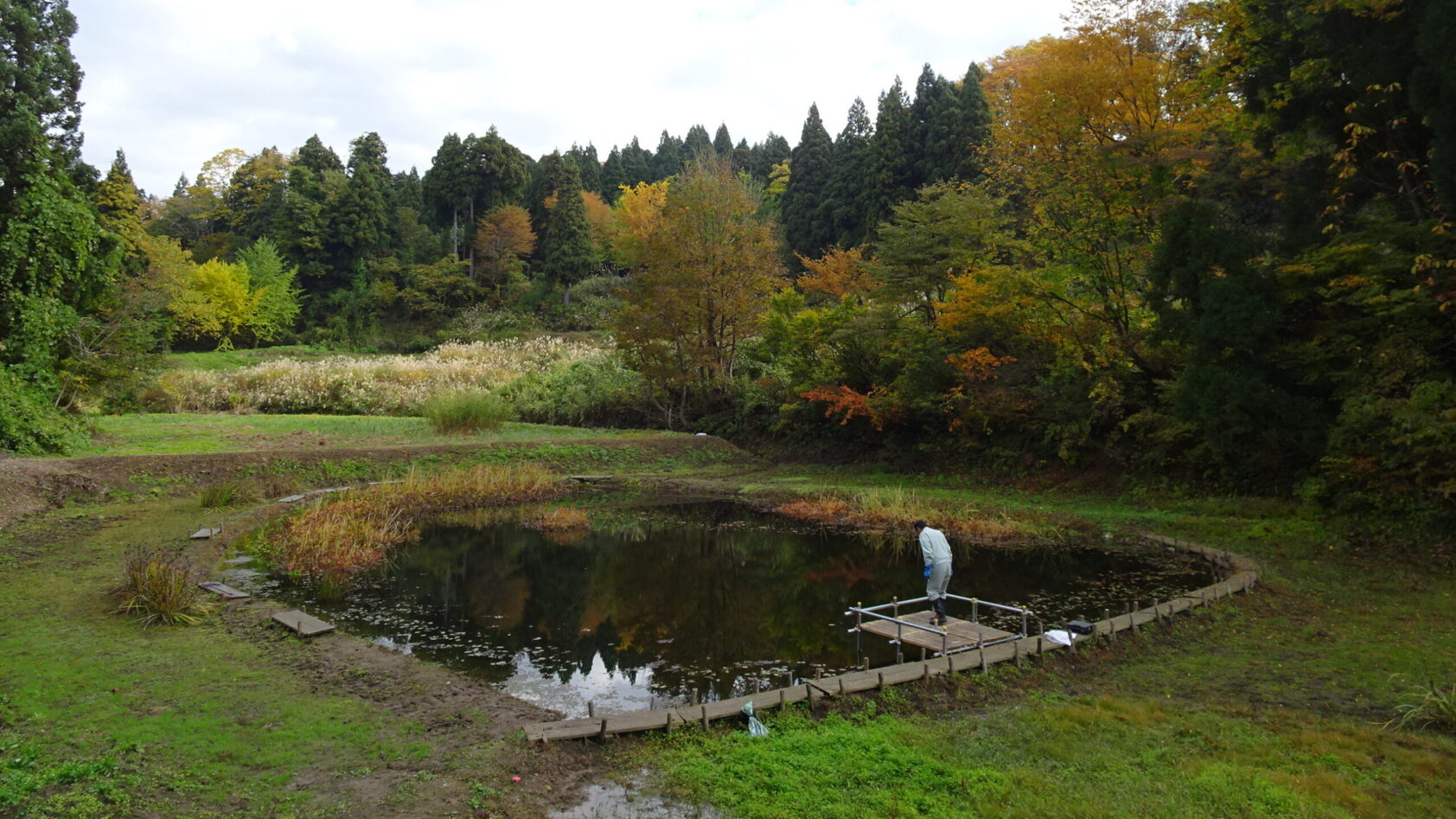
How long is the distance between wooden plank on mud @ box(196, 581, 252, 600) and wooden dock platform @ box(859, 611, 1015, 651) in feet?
23.2

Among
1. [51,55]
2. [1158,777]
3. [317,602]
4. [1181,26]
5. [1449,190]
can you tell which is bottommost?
[317,602]

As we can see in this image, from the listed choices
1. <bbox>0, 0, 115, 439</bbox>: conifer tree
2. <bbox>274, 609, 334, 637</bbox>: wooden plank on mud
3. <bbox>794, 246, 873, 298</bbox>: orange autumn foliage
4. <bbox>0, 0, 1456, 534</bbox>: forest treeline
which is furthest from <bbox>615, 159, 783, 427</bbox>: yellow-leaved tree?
<bbox>274, 609, 334, 637</bbox>: wooden plank on mud

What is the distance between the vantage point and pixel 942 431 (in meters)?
21.0

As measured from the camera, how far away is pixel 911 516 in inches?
606

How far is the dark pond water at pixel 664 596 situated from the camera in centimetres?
780

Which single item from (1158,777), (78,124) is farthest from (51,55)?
(1158,777)

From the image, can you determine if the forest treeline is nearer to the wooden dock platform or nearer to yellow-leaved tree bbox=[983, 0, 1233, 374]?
yellow-leaved tree bbox=[983, 0, 1233, 374]

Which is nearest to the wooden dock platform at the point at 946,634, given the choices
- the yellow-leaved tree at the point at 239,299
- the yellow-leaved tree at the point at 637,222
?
the yellow-leaved tree at the point at 637,222

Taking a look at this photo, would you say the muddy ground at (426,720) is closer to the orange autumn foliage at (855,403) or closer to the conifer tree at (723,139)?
the orange autumn foliage at (855,403)

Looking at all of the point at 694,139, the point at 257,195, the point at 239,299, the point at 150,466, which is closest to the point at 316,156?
the point at 257,195

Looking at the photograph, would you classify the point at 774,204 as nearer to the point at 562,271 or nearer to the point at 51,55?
the point at 562,271

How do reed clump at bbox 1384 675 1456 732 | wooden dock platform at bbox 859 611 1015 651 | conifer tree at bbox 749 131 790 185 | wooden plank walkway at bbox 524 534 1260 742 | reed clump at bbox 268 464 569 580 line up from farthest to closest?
conifer tree at bbox 749 131 790 185, reed clump at bbox 268 464 569 580, wooden dock platform at bbox 859 611 1015 651, reed clump at bbox 1384 675 1456 732, wooden plank walkway at bbox 524 534 1260 742

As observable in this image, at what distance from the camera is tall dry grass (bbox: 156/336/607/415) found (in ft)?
91.8

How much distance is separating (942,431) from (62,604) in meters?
17.8
